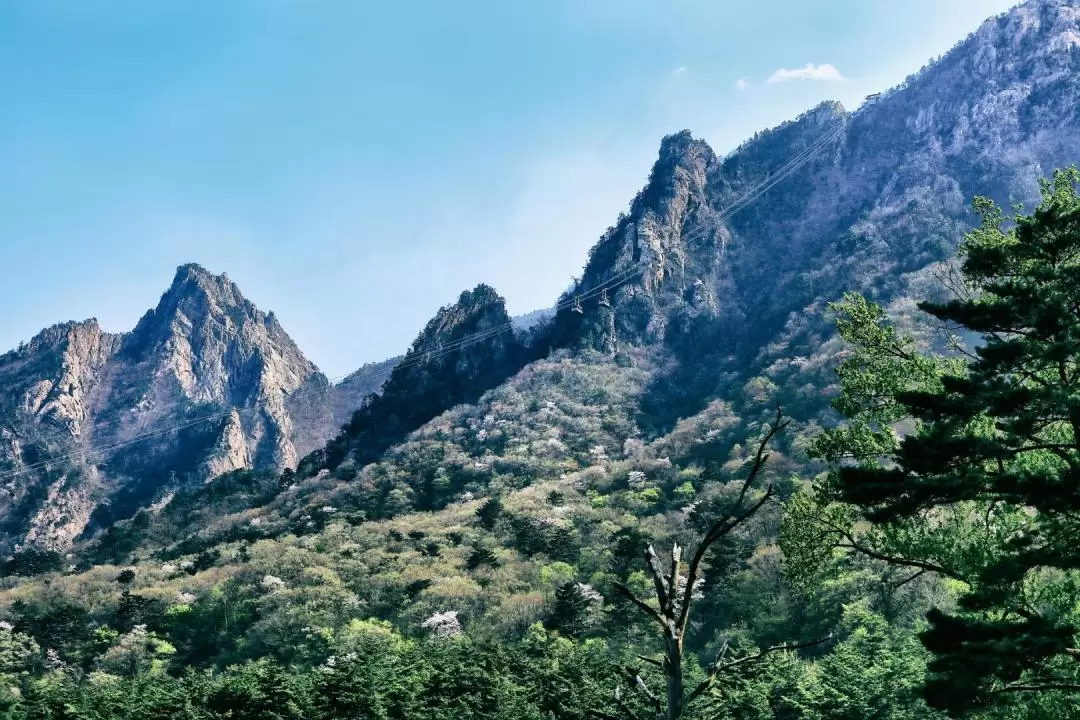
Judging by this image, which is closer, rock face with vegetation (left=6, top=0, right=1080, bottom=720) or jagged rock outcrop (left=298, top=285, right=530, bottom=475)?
rock face with vegetation (left=6, top=0, right=1080, bottom=720)

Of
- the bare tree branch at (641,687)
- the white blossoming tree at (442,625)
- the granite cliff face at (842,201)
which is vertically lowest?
the bare tree branch at (641,687)

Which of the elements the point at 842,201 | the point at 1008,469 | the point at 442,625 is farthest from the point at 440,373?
the point at 1008,469

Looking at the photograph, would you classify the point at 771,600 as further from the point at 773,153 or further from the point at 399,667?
the point at 773,153

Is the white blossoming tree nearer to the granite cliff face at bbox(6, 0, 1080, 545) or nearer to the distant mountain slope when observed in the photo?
the granite cliff face at bbox(6, 0, 1080, 545)

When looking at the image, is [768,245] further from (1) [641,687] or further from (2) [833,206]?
(1) [641,687]

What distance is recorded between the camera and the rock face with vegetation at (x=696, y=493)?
43.2 ft

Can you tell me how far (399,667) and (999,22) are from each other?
16647cm

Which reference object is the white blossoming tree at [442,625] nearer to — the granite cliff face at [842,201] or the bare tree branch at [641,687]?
the bare tree branch at [641,687]

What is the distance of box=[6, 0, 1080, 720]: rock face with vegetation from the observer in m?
13.2

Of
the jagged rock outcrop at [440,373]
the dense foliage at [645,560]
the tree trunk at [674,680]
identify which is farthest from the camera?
the jagged rock outcrop at [440,373]

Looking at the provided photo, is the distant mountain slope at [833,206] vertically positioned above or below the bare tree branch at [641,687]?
above

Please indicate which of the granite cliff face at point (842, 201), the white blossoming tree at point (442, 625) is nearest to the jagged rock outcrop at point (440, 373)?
the granite cliff face at point (842, 201)

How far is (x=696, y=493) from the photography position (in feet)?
264

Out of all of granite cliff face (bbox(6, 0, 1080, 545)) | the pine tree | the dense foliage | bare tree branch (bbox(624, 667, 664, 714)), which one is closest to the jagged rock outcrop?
granite cliff face (bbox(6, 0, 1080, 545))
